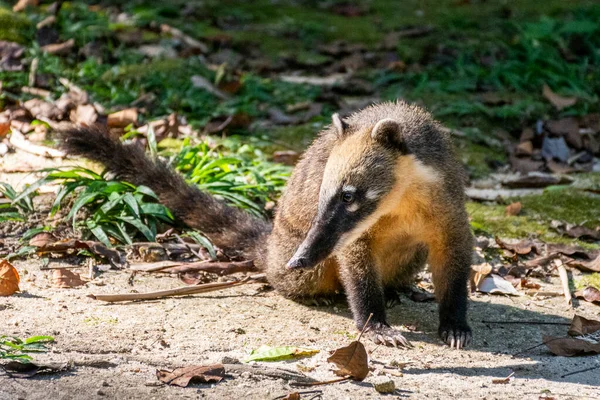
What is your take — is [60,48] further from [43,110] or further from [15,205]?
[15,205]

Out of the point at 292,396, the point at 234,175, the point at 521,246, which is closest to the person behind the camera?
the point at 292,396

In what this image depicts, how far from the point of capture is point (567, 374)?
3871 millimetres

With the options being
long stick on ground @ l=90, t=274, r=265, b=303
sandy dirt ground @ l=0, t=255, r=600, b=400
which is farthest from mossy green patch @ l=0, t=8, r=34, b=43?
long stick on ground @ l=90, t=274, r=265, b=303

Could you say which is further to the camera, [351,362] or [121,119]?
[121,119]

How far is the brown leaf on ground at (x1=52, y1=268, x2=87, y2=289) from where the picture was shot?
459 centimetres

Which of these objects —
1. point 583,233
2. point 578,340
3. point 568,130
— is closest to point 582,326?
point 578,340

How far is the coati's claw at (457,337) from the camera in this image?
425 cm

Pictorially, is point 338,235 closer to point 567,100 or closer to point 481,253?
point 481,253

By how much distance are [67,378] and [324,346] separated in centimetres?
126

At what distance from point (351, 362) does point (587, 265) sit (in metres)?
2.31

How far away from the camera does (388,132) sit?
414cm

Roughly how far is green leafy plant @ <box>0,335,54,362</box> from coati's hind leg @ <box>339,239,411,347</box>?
1502mm

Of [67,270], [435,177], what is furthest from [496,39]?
[67,270]

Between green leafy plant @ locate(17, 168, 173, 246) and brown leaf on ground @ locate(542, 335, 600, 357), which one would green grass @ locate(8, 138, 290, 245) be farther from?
brown leaf on ground @ locate(542, 335, 600, 357)
